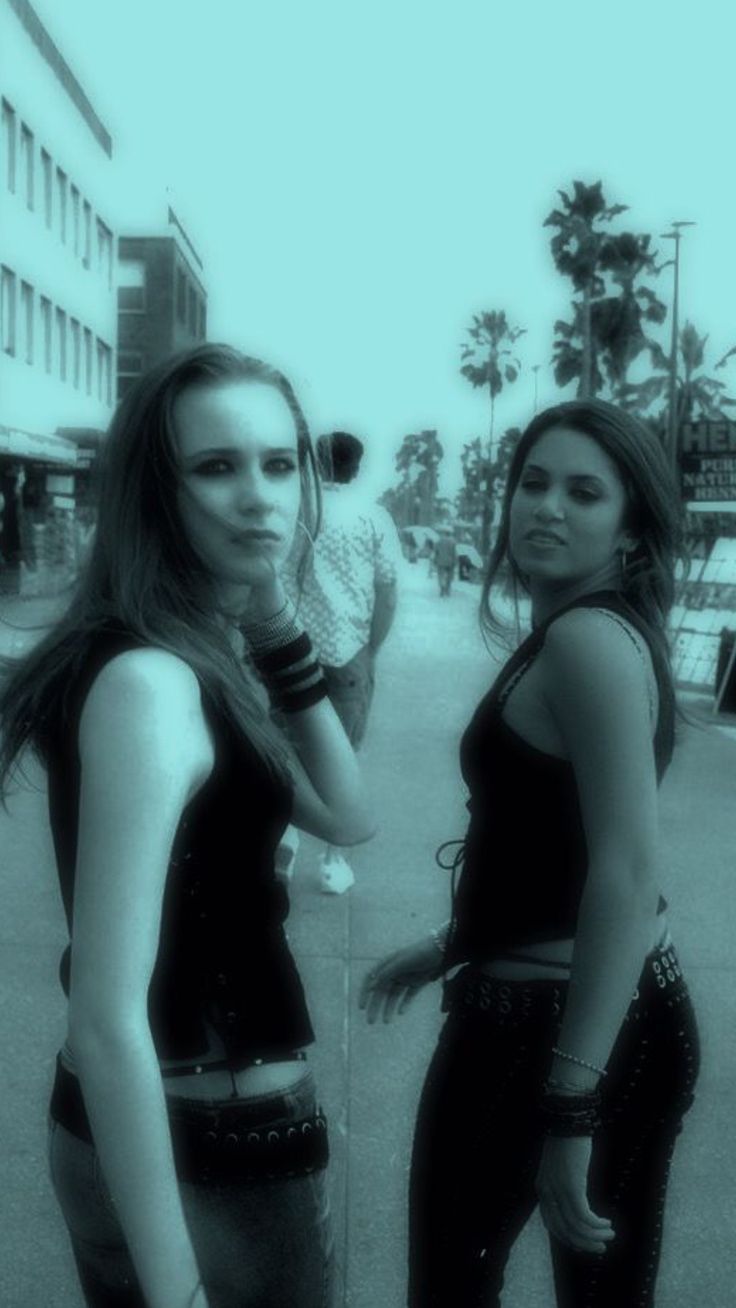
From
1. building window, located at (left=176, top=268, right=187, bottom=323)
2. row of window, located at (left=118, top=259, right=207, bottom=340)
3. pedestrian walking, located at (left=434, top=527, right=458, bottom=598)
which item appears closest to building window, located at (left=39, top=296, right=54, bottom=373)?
pedestrian walking, located at (left=434, top=527, right=458, bottom=598)

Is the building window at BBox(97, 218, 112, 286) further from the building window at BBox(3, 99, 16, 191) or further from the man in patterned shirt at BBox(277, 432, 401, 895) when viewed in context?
the man in patterned shirt at BBox(277, 432, 401, 895)

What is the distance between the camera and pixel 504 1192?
2.52 metres

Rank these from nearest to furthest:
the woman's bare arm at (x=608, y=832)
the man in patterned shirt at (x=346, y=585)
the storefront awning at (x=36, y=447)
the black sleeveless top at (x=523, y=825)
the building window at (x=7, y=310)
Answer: the woman's bare arm at (x=608, y=832)
the black sleeveless top at (x=523, y=825)
the man in patterned shirt at (x=346, y=585)
the storefront awning at (x=36, y=447)
the building window at (x=7, y=310)

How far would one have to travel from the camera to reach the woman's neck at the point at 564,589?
8.54 feet

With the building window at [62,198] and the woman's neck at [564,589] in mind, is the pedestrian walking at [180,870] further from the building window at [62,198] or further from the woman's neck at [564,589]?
the building window at [62,198]

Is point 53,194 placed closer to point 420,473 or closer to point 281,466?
point 281,466

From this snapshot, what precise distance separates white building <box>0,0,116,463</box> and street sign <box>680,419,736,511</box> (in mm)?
15057

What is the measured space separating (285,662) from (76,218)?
2000 inches

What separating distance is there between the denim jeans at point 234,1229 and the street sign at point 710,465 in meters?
19.0

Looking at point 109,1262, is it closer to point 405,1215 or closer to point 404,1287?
point 404,1287

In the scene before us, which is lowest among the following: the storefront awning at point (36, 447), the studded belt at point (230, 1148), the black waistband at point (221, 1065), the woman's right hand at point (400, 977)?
the woman's right hand at point (400, 977)

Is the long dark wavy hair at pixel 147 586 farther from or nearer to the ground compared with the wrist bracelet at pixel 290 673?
farther from the ground

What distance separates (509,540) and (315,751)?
27.8 inches

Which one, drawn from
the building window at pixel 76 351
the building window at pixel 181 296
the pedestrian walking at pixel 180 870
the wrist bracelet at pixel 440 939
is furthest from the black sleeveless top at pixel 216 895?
the building window at pixel 181 296
